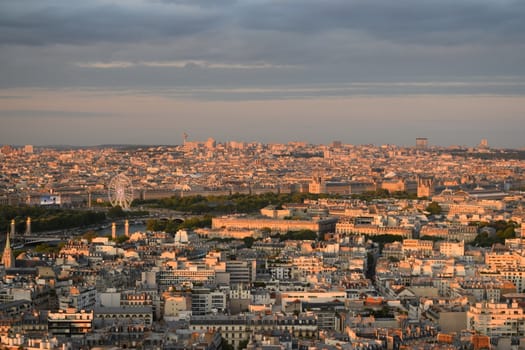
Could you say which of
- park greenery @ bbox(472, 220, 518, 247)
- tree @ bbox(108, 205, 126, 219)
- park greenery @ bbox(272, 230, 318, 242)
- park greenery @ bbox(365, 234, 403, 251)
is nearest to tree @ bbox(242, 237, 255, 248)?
park greenery @ bbox(272, 230, 318, 242)

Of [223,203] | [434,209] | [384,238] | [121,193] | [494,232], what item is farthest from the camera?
[121,193]

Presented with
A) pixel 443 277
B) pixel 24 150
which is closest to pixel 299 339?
pixel 443 277

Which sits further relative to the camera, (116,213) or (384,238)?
(116,213)

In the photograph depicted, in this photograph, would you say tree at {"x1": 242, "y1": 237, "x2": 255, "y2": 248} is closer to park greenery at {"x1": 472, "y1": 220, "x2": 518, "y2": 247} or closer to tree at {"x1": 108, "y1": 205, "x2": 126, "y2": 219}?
park greenery at {"x1": 472, "y1": 220, "x2": 518, "y2": 247}

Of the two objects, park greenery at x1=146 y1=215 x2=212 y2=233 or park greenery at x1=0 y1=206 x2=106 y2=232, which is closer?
park greenery at x1=146 y1=215 x2=212 y2=233

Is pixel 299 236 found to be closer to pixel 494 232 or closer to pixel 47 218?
pixel 494 232

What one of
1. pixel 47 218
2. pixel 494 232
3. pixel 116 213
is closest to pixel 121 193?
pixel 116 213

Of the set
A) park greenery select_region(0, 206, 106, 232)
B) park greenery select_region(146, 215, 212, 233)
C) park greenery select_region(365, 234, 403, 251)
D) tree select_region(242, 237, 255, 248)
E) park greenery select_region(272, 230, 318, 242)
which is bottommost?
park greenery select_region(0, 206, 106, 232)

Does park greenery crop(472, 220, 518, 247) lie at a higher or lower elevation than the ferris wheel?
higher
